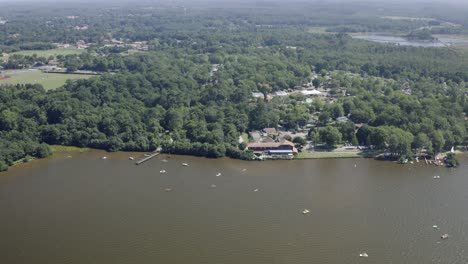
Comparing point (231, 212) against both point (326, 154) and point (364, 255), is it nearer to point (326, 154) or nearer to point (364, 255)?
point (364, 255)

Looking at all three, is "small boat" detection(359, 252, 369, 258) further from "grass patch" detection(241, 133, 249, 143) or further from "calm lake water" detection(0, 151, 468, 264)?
"grass patch" detection(241, 133, 249, 143)

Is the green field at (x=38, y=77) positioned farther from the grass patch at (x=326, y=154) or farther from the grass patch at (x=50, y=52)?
the grass patch at (x=326, y=154)

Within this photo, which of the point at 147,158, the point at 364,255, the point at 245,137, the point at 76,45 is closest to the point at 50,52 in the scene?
the point at 76,45

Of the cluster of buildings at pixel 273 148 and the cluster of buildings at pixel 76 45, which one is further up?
the cluster of buildings at pixel 76 45

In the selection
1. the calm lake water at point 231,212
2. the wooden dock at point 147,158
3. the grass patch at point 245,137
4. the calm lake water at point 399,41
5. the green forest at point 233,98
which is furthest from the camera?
the calm lake water at point 399,41

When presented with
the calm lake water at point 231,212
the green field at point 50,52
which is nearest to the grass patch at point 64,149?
the calm lake water at point 231,212

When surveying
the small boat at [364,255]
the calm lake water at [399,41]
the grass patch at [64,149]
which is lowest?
the small boat at [364,255]

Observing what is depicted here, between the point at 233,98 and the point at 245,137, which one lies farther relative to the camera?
the point at 233,98
